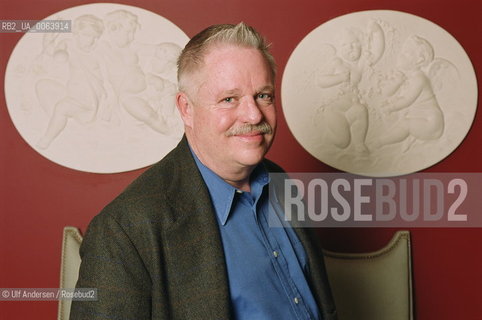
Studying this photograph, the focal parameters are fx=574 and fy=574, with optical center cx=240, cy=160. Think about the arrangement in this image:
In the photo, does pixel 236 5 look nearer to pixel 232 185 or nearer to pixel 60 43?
pixel 60 43

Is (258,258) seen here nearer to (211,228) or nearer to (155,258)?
(211,228)

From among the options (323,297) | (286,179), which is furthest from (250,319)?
(286,179)

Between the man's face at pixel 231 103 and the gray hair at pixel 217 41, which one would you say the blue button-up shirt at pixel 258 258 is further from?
the gray hair at pixel 217 41

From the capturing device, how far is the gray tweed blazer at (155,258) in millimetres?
1349

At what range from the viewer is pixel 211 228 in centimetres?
149

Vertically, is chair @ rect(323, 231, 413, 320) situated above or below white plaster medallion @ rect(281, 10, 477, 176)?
below

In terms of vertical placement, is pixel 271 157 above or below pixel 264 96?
below

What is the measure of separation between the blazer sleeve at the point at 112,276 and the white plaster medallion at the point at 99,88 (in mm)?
1354

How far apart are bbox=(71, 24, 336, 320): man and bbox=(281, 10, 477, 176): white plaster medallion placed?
1087 mm

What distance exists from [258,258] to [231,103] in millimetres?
430

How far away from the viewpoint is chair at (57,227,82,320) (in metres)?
2.58

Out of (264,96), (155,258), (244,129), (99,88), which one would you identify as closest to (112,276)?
(155,258)

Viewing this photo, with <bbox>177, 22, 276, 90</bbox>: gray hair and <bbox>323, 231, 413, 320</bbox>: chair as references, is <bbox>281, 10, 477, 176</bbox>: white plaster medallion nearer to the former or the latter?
<bbox>323, 231, 413, 320</bbox>: chair

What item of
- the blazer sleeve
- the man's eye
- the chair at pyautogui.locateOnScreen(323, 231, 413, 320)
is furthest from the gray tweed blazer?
the chair at pyautogui.locateOnScreen(323, 231, 413, 320)
